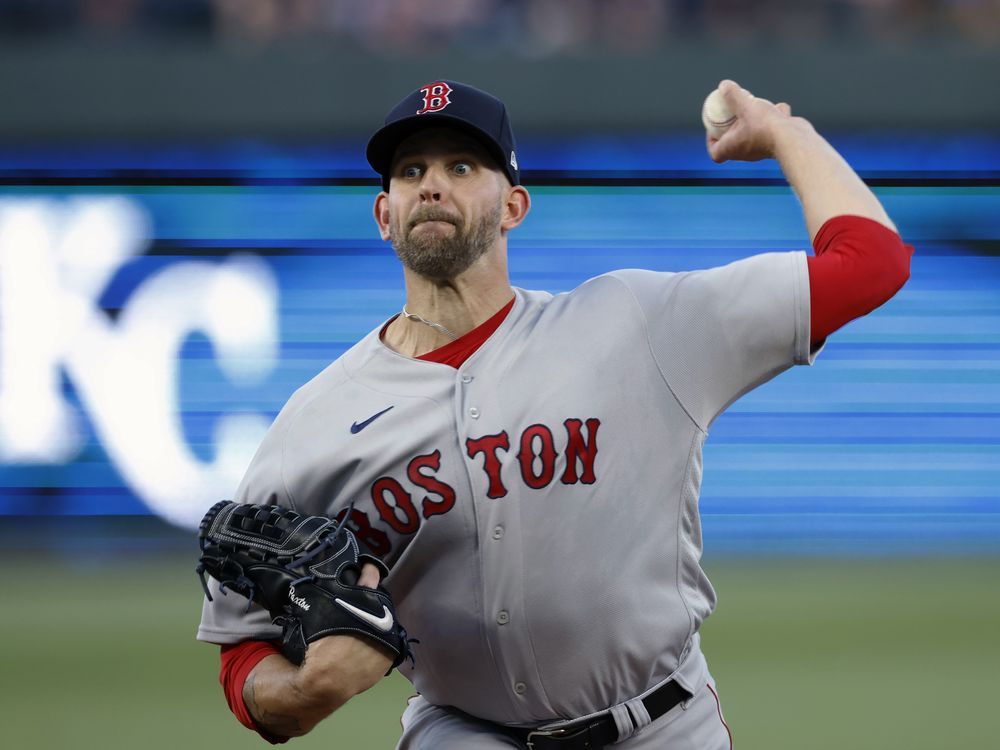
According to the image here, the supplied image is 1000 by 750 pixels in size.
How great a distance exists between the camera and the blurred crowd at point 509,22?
8.36 m

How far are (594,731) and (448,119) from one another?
1414 mm

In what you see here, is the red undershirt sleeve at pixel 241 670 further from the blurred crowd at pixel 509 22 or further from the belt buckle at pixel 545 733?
the blurred crowd at pixel 509 22

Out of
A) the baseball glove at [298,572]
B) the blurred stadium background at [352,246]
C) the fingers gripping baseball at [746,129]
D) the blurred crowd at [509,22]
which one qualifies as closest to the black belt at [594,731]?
the baseball glove at [298,572]

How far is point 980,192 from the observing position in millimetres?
8391

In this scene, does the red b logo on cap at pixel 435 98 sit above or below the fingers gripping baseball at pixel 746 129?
above

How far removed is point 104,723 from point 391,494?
315 cm

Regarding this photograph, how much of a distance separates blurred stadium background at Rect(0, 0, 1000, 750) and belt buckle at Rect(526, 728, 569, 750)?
505 centimetres

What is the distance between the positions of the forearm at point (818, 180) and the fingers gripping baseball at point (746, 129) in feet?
0.07

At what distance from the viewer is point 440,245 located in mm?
3055

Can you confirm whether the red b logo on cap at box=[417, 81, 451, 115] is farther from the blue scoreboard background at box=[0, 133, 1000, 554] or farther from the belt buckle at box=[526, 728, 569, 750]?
the blue scoreboard background at box=[0, 133, 1000, 554]

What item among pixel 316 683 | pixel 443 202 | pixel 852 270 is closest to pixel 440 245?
pixel 443 202

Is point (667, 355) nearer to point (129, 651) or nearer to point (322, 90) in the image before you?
point (129, 651)

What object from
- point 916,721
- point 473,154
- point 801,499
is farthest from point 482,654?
point 801,499

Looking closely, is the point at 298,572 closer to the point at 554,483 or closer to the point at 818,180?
the point at 554,483
